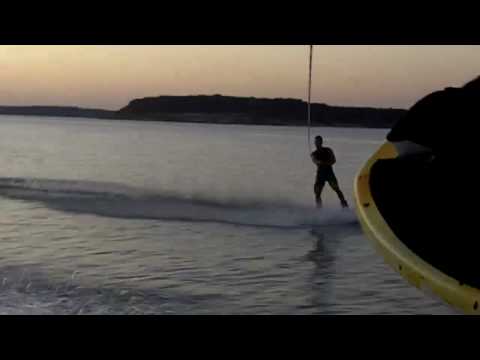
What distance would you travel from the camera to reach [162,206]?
1527 centimetres

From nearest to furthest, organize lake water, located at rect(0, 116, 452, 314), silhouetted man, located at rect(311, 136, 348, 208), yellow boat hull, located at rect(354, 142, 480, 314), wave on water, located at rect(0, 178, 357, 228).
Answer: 1. yellow boat hull, located at rect(354, 142, 480, 314)
2. lake water, located at rect(0, 116, 452, 314)
3. silhouetted man, located at rect(311, 136, 348, 208)
4. wave on water, located at rect(0, 178, 357, 228)

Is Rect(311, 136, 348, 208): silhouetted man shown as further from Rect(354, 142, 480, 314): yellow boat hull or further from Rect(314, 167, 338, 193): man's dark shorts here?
Rect(354, 142, 480, 314): yellow boat hull

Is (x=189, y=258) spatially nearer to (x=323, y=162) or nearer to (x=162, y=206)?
(x=323, y=162)

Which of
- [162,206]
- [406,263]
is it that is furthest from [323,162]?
[406,263]

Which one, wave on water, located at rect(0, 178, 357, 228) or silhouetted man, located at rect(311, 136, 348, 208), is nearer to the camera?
silhouetted man, located at rect(311, 136, 348, 208)

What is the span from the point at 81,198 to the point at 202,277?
34.2ft

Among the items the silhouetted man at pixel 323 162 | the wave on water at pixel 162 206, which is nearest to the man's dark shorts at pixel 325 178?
the silhouetted man at pixel 323 162

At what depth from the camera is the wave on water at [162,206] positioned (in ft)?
41.4

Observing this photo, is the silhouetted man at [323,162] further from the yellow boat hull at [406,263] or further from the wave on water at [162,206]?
the yellow boat hull at [406,263]

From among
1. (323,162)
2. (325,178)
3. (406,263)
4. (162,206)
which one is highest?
(406,263)

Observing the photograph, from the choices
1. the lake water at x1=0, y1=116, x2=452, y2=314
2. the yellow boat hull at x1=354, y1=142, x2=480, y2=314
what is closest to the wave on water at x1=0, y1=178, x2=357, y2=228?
the lake water at x1=0, y1=116, x2=452, y2=314

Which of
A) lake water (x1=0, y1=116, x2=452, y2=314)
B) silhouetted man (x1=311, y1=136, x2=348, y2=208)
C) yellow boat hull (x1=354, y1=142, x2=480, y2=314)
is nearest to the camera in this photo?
yellow boat hull (x1=354, y1=142, x2=480, y2=314)

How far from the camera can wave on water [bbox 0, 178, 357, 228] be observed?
1262 cm
